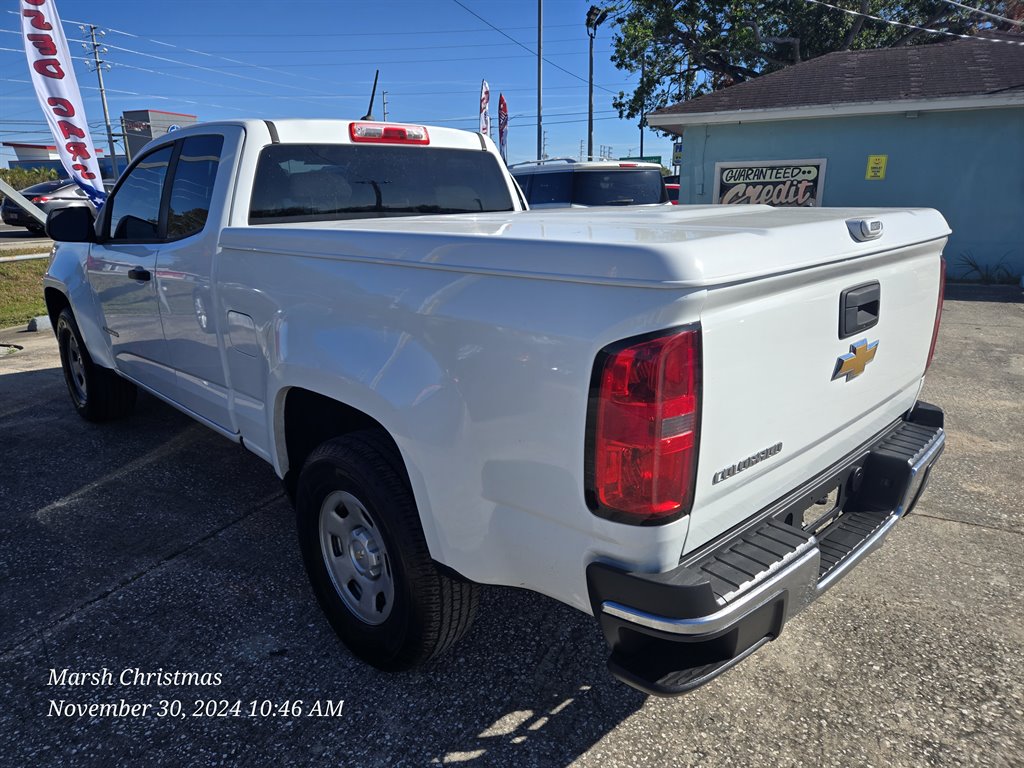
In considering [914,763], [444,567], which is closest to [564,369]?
[444,567]

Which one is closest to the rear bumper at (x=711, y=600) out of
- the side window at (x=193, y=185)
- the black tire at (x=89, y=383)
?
the side window at (x=193, y=185)

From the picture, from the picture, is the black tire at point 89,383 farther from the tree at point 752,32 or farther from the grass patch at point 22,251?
the tree at point 752,32

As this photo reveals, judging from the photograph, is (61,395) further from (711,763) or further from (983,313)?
(983,313)

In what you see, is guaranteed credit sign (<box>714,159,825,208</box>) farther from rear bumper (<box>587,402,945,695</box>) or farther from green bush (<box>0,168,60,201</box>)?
green bush (<box>0,168,60,201</box>)

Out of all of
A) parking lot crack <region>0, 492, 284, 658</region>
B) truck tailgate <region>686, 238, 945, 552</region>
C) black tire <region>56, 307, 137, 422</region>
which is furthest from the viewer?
black tire <region>56, 307, 137, 422</region>

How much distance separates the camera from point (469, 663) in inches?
102

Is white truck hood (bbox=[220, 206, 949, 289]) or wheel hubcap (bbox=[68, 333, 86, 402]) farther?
wheel hubcap (bbox=[68, 333, 86, 402])

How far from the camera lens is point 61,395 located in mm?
6164

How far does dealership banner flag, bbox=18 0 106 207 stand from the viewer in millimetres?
9141

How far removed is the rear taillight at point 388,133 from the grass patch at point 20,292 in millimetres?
8326

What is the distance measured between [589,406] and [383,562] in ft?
3.77

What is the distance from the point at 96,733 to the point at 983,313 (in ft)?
34.8

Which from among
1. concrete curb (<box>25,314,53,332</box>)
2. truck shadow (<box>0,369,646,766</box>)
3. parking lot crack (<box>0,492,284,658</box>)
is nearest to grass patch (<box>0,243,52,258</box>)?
concrete curb (<box>25,314,53,332</box>)

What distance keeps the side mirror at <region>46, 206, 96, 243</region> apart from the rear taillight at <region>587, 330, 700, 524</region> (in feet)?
12.6
